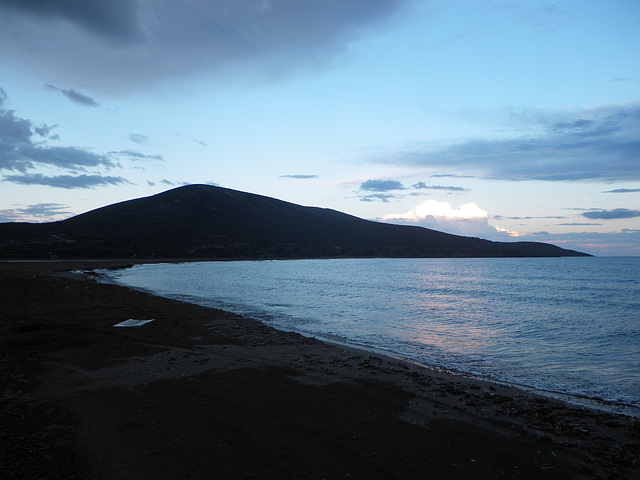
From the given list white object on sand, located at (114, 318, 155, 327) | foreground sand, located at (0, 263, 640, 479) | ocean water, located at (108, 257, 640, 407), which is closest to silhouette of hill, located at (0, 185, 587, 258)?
ocean water, located at (108, 257, 640, 407)

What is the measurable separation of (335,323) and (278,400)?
12.8 metres

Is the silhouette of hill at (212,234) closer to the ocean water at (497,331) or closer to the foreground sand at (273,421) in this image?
the ocean water at (497,331)

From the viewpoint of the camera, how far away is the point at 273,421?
7.02 metres

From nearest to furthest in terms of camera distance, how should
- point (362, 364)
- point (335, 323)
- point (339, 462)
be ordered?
point (339, 462)
point (362, 364)
point (335, 323)

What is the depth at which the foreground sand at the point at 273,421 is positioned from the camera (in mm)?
5477

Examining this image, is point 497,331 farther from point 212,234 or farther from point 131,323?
point 212,234

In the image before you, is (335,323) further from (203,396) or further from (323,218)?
(323,218)

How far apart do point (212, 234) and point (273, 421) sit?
5976 inches

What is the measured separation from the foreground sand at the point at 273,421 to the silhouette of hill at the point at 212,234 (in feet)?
335

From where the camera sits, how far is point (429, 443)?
630 centimetres

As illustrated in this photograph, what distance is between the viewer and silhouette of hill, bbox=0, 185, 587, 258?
110875 millimetres

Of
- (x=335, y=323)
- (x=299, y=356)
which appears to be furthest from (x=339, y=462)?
(x=335, y=323)

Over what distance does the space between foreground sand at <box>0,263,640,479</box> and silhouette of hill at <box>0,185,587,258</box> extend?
102204mm

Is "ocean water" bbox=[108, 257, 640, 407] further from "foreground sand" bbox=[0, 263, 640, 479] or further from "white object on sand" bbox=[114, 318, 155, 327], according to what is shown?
"white object on sand" bbox=[114, 318, 155, 327]
